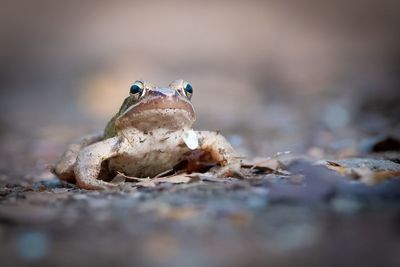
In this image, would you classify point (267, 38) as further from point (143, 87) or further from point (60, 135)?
point (143, 87)

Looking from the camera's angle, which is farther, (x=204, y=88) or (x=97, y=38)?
(x=97, y=38)

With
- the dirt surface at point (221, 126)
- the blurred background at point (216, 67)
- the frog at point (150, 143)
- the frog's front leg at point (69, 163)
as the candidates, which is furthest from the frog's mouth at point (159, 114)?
the blurred background at point (216, 67)

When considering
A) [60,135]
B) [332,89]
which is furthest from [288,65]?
[60,135]

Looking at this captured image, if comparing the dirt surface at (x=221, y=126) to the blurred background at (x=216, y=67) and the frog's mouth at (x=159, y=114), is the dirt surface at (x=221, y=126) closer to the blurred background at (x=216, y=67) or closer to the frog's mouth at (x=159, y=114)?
the blurred background at (x=216, y=67)

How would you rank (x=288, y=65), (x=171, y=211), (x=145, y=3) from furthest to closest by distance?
(x=145, y=3)
(x=288, y=65)
(x=171, y=211)

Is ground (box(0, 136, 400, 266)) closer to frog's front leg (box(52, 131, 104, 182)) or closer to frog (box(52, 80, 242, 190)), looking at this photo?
frog (box(52, 80, 242, 190))

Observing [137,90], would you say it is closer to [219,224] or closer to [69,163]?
[69,163]
